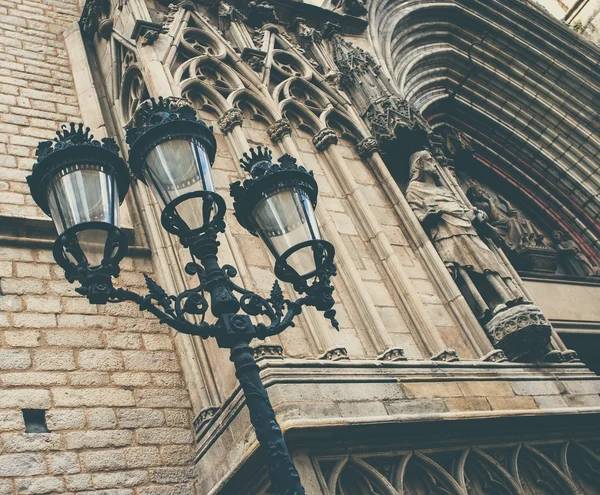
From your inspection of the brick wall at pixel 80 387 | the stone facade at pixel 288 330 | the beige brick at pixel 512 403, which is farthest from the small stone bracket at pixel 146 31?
the beige brick at pixel 512 403

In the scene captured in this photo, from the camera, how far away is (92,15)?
945cm

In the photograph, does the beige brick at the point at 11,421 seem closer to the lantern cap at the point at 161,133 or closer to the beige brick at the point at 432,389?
the lantern cap at the point at 161,133

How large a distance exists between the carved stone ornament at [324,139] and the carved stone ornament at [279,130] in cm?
41

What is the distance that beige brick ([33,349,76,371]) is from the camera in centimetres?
609

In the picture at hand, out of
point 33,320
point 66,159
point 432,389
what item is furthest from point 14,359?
point 432,389

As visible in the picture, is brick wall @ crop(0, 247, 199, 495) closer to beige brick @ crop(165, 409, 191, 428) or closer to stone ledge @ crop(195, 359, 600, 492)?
beige brick @ crop(165, 409, 191, 428)

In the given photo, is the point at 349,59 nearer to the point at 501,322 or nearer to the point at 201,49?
the point at 201,49

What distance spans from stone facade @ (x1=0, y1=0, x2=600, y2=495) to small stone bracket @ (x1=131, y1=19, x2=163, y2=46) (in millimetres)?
17

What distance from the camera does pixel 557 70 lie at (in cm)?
1366

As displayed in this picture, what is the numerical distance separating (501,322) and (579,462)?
1413mm

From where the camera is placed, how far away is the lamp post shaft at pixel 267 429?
383 cm

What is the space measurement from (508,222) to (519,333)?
4.99 metres

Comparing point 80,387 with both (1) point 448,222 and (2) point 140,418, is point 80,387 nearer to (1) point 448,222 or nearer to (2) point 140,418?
(2) point 140,418

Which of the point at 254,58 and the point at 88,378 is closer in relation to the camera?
the point at 88,378
